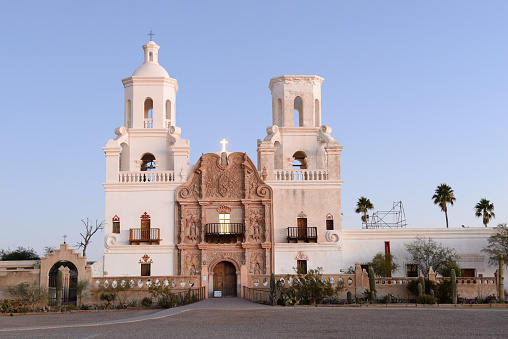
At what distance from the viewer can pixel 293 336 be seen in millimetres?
17422

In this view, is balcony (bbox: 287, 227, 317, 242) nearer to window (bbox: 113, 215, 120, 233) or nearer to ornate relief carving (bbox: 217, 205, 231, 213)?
ornate relief carving (bbox: 217, 205, 231, 213)

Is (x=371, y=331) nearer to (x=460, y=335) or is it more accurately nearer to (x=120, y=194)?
(x=460, y=335)

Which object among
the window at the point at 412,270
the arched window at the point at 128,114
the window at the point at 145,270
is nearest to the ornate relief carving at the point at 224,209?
the window at the point at 145,270

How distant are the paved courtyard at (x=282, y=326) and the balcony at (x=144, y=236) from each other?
14807 millimetres

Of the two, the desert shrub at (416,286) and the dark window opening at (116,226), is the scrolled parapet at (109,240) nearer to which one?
the dark window opening at (116,226)

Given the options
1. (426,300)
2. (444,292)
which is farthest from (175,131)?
(426,300)

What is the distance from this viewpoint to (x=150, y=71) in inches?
1779

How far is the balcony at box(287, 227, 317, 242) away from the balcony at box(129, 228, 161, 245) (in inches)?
311

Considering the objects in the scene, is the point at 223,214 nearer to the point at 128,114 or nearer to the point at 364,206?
the point at 128,114

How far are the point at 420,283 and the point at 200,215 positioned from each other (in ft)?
45.9

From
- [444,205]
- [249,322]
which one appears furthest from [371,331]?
[444,205]

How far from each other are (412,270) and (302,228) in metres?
7.03

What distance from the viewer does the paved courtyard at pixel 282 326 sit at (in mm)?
17891

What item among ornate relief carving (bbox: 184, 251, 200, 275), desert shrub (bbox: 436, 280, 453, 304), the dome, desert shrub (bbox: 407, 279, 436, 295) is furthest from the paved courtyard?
the dome
